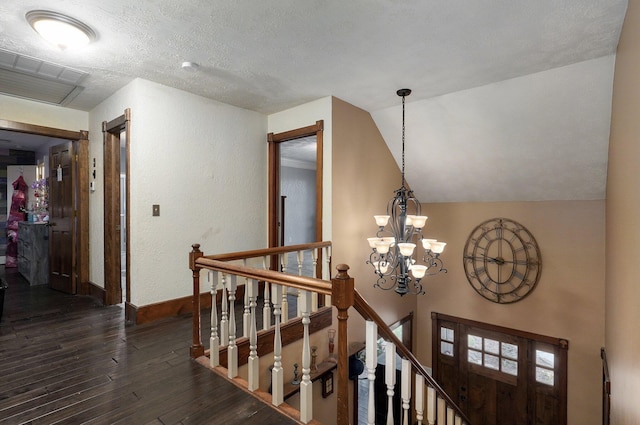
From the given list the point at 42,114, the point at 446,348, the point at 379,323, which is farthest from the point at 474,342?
the point at 42,114

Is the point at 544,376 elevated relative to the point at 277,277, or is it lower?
lower

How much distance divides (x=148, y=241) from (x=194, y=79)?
1.69 m

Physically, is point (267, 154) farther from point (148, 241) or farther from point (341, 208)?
point (148, 241)

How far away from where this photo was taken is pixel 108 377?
2166 millimetres

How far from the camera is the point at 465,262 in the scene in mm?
5059

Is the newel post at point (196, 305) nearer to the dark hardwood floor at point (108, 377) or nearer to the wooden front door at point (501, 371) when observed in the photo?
the dark hardwood floor at point (108, 377)

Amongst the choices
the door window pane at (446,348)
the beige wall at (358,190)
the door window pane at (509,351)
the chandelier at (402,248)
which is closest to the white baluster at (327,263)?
the beige wall at (358,190)

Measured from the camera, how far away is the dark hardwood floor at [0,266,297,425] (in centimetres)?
179

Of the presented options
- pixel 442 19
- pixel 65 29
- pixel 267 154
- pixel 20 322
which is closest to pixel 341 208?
pixel 267 154

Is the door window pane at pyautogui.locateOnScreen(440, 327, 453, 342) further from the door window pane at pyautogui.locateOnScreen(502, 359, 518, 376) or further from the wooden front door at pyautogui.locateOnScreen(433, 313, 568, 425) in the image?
the door window pane at pyautogui.locateOnScreen(502, 359, 518, 376)

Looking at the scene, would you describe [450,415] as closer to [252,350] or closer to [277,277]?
[252,350]

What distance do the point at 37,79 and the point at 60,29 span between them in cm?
128

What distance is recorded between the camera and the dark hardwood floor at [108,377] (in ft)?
5.87

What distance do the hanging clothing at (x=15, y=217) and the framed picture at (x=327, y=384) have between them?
632cm
